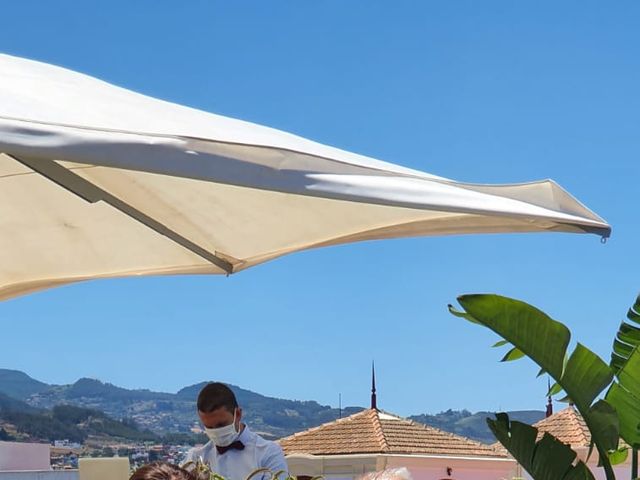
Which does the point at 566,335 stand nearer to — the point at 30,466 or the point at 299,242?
the point at 299,242

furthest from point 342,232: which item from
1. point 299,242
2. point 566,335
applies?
point 566,335

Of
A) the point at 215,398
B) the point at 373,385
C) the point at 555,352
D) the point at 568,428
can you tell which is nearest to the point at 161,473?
the point at 555,352

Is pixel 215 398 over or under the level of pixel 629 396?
over

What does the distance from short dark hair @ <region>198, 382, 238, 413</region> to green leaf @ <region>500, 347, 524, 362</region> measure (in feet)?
4.93

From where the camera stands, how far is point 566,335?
3.46 metres

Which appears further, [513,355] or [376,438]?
[376,438]

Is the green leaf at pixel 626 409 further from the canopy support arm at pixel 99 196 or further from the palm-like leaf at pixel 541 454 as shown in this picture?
the canopy support arm at pixel 99 196

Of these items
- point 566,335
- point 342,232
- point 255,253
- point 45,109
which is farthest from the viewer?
point 255,253

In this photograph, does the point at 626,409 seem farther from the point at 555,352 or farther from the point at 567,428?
the point at 567,428

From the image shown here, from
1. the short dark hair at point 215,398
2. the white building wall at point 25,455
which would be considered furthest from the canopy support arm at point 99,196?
the white building wall at point 25,455

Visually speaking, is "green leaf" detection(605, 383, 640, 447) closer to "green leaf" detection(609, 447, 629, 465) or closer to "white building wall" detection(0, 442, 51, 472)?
"green leaf" detection(609, 447, 629, 465)

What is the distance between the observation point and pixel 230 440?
4.84 metres

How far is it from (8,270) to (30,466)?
14.0m

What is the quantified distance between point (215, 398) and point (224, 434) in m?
0.18
